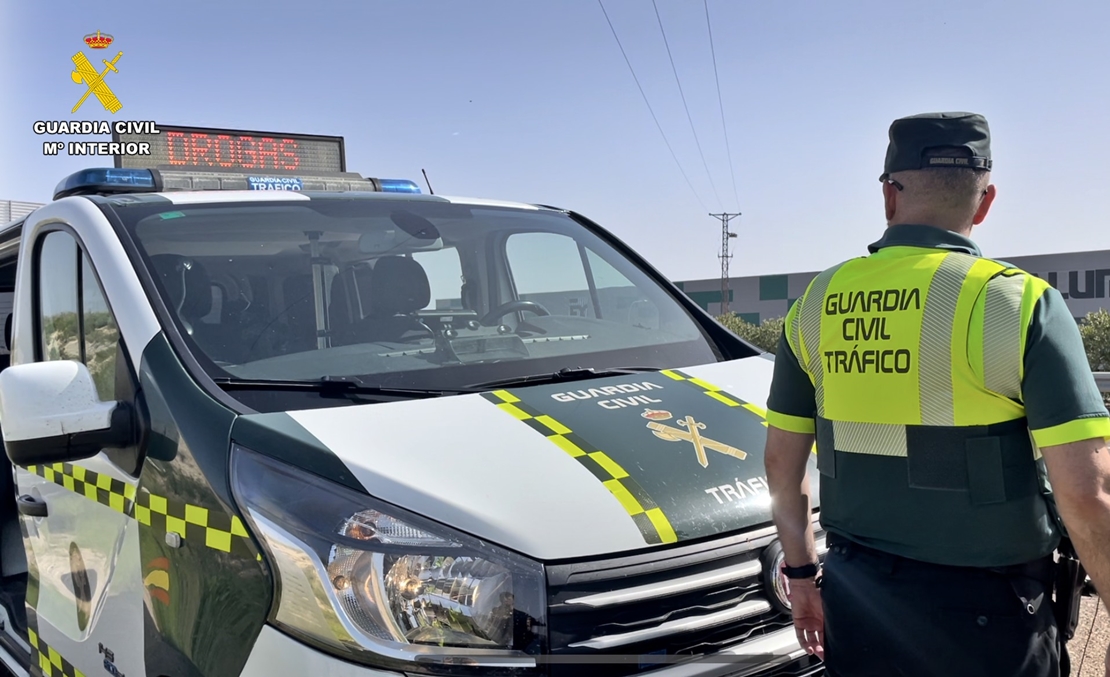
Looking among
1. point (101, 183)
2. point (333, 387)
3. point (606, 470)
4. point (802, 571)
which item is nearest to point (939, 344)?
point (802, 571)

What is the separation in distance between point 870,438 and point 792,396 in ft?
0.80

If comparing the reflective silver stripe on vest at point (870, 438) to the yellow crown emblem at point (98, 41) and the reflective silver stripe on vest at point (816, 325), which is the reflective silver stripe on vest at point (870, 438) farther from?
the yellow crown emblem at point (98, 41)

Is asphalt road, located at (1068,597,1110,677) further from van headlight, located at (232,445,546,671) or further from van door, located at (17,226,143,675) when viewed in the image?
van door, located at (17,226,143,675)

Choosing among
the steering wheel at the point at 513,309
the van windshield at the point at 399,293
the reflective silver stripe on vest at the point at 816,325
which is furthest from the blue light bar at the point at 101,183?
the reflective silver stripe on vest at the point at 816,325

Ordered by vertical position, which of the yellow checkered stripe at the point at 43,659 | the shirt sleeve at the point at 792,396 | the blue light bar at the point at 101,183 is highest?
the blue light bar at the point at 101,183

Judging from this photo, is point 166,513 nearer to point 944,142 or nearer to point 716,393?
point 716,393

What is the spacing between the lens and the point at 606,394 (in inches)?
94.3

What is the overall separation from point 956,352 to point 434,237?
6.41 feet

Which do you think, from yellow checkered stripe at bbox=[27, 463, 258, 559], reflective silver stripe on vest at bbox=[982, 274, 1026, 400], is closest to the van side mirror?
yellow checkered stripe at bbox=[27, 463, 258, 559]

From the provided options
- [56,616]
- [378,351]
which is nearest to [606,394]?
[378,351]

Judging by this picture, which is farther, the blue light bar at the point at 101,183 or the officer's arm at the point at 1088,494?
the blue light bar at the point at 101,183

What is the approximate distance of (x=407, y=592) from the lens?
5.73ft

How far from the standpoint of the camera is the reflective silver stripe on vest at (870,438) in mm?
1777

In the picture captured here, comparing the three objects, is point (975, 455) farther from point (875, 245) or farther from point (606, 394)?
point (606, 394)
